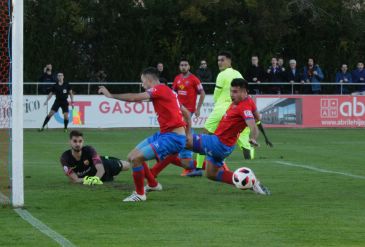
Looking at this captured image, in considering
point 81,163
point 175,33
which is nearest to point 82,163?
point 81,163

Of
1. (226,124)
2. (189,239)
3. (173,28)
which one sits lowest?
(189,239)

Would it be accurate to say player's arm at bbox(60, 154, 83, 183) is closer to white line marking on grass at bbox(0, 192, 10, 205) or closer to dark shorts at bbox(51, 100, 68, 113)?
white line marking on grass at bbox(0, 192, 10, 205)

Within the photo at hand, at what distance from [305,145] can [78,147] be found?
11.6 metres

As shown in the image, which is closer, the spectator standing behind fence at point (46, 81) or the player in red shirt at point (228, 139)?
the player in red shirt at point (228, 139)

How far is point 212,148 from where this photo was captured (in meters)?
13.9

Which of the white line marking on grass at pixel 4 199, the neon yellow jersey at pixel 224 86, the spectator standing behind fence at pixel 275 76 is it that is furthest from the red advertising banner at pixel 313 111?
the white line marking on grass at pixel 4 199

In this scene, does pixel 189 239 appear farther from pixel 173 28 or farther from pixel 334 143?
pixel 173 28

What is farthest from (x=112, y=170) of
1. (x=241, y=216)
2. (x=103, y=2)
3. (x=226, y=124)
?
(x=103, y=2)

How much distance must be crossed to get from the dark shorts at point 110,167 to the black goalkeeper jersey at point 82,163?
0.96 ft

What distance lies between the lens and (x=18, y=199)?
12.1 metres

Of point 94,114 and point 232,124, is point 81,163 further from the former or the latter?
point 94,114

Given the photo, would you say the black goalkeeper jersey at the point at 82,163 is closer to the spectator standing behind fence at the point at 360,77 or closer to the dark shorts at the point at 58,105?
the dark shorts at the point at 58,105

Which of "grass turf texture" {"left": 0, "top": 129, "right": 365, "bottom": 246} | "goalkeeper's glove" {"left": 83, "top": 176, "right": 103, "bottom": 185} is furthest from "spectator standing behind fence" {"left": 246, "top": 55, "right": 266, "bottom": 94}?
"goalkeeper's glove" {"left": 83, "top": 176, "right": 103, "bottom": 185}

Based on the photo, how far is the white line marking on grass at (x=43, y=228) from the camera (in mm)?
Answer: 9367
